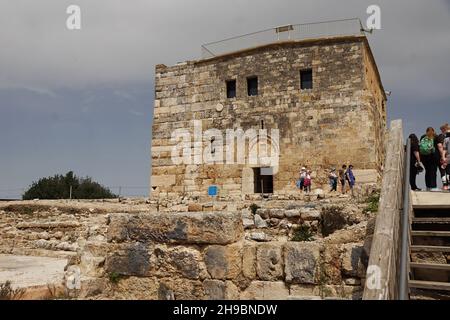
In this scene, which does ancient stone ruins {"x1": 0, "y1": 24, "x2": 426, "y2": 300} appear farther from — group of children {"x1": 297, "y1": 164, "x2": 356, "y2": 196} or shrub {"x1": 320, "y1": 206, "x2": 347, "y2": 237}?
group of children {"x1": 297, "y1": 164, "x2": 356, "y2": 196}

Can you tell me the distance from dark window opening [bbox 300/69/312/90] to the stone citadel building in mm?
44

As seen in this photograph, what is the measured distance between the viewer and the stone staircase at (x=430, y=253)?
459cm

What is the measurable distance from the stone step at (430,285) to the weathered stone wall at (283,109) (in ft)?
40.8

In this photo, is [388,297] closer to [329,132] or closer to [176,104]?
[329,132]

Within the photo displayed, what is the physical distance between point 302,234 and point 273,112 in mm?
9700

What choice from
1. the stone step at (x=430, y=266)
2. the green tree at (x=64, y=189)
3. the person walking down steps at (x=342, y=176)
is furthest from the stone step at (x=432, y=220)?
the green tree at (x=64, y=189)

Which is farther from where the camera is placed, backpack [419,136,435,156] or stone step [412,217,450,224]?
backpack [419,136,435,156]

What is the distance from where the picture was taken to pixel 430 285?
4.54 m

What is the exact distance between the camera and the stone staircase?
459 cm

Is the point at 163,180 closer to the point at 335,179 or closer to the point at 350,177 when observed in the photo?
the point at 335,179

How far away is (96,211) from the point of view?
51.8 ft

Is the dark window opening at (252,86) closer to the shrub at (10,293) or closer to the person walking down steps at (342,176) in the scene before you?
the person walking down steps at (342,176)

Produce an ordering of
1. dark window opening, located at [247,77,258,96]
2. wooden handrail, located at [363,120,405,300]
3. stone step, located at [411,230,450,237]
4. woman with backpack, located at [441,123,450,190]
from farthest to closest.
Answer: dark window opening, located at [247,77,258,96]
woman with backpack, located at [441,123,450,190]
stone step, located at [411,230,450,237]
wooden handrail, located at [363,120,405,300]

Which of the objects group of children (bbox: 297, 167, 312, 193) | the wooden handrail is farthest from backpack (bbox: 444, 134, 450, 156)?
group of children (bbox: 297, 167, 312, 193)
